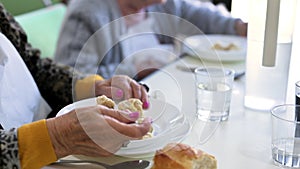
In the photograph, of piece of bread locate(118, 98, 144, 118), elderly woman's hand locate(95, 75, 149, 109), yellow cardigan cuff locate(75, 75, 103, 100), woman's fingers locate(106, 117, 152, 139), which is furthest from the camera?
yellow cardigan cuff locate(75, 75, 103, 100)

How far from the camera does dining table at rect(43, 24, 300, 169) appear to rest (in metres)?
0.84

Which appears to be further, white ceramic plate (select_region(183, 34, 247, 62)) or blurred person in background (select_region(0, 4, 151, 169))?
white ceramic plate (select_region(183, 34, 247, 62))

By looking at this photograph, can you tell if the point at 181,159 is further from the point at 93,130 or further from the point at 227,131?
the point at 227,131

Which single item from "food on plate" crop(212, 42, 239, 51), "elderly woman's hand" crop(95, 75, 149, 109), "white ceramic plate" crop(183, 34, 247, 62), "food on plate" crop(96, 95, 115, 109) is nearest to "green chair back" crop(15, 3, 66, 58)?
"white ceramic plate" crop(183, 34, 247, 62)

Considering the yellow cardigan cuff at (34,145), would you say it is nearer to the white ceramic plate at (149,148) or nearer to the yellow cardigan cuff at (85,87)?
the white ceramic plate at (149,148)

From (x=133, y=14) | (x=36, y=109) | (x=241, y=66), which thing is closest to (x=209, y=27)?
(x=133, y=14)

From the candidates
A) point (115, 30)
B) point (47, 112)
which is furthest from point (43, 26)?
point (47, 112)

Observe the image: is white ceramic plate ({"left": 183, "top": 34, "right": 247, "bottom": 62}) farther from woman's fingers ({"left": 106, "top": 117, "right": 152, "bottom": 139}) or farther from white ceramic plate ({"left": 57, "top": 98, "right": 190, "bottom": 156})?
woman's fingers ({"left": 106, "top": 117, "right": 152, "bottom": 139})

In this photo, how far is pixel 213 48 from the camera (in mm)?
1540

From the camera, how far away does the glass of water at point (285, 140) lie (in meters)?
0.83

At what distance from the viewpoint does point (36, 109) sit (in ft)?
3.56

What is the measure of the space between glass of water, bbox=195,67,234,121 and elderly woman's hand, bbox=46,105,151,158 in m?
0.29

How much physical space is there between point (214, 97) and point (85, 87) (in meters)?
0.30

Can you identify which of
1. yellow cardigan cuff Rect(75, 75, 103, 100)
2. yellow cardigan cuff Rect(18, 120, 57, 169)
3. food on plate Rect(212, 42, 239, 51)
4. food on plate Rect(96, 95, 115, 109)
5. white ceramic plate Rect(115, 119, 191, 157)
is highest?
food on plate Rect(96, 95, 115, 109)
